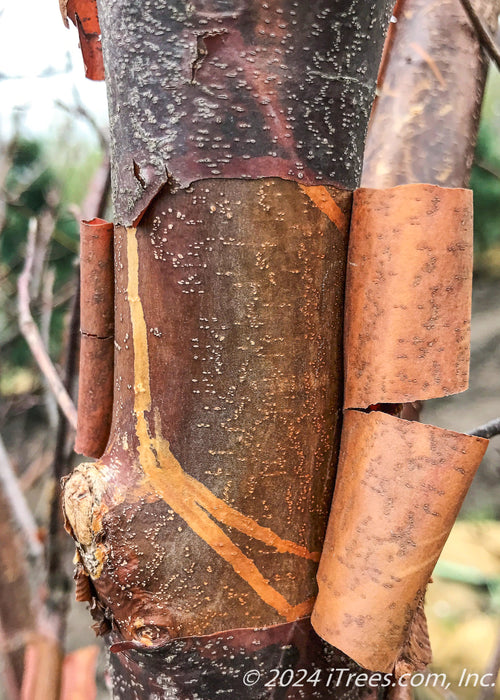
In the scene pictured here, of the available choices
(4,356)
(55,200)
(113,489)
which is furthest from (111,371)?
(4,356)

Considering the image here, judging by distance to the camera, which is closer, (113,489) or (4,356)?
(113,489)

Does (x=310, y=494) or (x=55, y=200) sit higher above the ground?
(x=310, y=494)

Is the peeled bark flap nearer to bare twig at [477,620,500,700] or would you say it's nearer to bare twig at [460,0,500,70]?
bare twig at [460,0,500,70]

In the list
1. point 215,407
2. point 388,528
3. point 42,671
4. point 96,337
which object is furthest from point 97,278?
point 42,671

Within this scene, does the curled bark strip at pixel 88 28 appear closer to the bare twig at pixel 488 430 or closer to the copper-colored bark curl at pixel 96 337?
the copper-colored bark curl at pixel 96 337

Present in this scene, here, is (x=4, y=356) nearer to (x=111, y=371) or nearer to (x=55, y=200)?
(x=55, y=200)

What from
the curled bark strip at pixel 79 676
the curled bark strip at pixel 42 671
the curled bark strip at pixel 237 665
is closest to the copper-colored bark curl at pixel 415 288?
the curled bark strip at pixel 237 665
